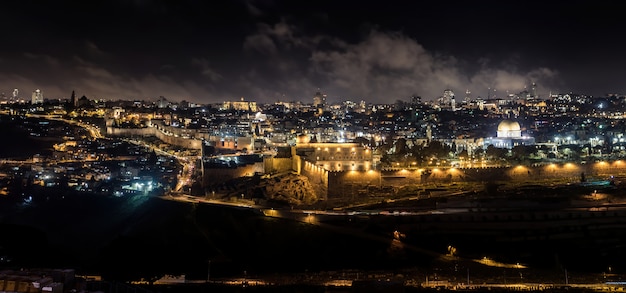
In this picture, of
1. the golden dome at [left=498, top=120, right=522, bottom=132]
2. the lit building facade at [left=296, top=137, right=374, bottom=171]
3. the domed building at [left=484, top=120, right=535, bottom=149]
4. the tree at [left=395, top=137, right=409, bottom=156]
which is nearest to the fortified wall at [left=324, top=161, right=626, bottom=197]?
the lit building facade at [left=296, top=137, right=374, bottom=171]

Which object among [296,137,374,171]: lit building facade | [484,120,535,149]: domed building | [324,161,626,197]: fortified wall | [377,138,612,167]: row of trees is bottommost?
[324,161,626,197]: fortified wall

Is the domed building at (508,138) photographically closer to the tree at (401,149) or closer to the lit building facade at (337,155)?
the tree at (401,149)

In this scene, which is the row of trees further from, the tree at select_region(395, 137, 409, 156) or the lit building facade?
the lit building facade

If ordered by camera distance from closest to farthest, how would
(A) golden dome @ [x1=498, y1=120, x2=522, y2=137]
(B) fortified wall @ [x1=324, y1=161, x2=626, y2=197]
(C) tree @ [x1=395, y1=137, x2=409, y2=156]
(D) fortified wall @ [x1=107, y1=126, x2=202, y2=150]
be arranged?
(B) fortified wall @ [x1=324, y1=161, x2=626, y2=197]
(C) tree @ [x1=395, y1=137, x2=409, y2=156]
(A) golden dome @ [x1=498, y1=120, x2=522, y2=137]
(D) fortified wall @ [x1=107, y1=126, x2=202, y2=150]

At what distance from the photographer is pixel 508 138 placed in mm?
38000

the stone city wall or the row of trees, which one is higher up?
the row of trees

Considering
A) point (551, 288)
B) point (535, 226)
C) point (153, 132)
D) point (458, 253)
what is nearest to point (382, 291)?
point (551, 288)

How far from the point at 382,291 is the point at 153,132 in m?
40.7

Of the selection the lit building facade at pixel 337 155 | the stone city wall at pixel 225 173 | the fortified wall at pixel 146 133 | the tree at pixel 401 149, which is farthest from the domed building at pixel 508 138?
the fortified wall at pixel 146 133

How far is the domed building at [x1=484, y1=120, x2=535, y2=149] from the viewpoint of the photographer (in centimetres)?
3706

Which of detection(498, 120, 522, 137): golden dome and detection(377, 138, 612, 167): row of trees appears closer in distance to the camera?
detection(377, 138, 612, 167): row of trees

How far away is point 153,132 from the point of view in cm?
4481

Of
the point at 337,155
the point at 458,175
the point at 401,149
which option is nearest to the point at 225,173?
the point at 337,155

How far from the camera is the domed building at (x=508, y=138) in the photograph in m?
37.1
